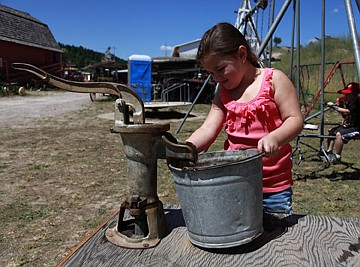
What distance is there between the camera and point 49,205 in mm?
3479

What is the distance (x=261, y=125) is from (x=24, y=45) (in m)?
28.4

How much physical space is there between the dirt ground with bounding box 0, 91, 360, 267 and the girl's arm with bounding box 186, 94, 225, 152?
151 cm

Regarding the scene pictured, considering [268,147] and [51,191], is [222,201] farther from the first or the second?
[51,191]

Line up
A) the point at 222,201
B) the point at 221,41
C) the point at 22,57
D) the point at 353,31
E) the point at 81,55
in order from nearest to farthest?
the point at 222,201
the point at 221,41
the point at 353,31
the point at 22,57
the point at 81,55

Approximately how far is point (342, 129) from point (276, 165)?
4037mm

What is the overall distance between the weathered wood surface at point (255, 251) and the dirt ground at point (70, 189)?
1492 mm

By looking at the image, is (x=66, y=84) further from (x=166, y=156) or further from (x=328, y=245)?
(x=328, y=245)

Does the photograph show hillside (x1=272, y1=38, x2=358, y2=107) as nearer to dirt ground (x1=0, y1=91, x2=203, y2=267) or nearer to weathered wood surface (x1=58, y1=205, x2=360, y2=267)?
dirt ground (x1=0, y1=91, x2=203, y2=267)

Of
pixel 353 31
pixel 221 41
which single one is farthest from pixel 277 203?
pixel 353 31

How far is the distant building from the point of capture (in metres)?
24.1

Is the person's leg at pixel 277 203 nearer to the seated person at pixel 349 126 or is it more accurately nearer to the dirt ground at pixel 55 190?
the dirt ground at pixel 55 190

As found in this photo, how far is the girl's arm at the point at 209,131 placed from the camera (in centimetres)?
145

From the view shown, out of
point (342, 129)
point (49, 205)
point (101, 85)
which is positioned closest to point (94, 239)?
point (101, 85)

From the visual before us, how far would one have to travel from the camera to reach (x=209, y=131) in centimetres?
150
